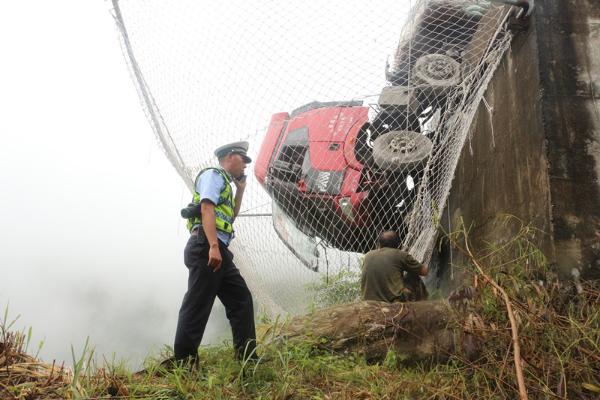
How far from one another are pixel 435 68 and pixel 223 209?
8.11ft

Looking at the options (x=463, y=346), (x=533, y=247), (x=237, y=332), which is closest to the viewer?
(x=463, y=346)

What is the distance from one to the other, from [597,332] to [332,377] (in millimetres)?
1195

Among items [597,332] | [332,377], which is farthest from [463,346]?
[332,377]

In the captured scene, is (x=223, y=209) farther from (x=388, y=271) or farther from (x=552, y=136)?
(x=552, y=136)

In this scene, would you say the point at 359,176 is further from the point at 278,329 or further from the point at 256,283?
the point at 278,329

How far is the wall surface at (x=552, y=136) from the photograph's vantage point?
260 cm

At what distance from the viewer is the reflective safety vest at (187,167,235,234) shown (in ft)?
9.72

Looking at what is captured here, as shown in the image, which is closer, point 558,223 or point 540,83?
point 558,223

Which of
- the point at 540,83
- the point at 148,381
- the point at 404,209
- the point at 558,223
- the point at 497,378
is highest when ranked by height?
the point at 540,83

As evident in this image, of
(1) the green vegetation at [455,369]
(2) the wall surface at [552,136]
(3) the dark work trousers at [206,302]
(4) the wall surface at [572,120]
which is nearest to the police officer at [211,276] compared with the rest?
(3) the dark work trousers at [206,302]

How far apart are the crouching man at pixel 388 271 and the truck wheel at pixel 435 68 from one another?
1.39 m

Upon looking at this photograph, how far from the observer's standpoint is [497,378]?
6.25 ft

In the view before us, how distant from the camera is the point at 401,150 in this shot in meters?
4.34

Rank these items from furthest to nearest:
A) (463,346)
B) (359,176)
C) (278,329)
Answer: (359,176) → (278,329) → (463,346)
